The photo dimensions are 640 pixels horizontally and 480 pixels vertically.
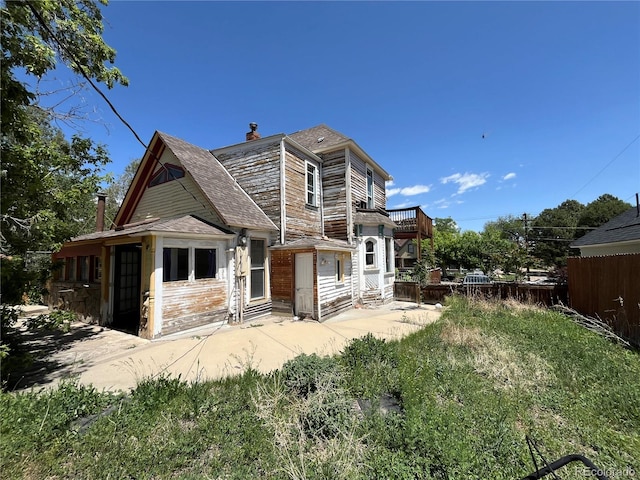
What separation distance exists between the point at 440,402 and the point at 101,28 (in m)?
9.19

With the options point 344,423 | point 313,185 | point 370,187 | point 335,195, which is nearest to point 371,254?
point 335,195

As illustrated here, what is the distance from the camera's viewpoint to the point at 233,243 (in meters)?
9.34

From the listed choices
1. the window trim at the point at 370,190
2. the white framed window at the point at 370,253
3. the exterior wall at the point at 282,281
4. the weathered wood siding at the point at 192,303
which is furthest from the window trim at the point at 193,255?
the window trim at the point at 370,190

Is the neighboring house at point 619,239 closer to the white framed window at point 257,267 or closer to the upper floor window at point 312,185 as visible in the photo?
the upper floor window at point 312,185

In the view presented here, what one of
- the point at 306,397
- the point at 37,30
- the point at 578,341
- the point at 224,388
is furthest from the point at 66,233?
the point at 578,341

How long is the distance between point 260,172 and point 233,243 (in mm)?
3757

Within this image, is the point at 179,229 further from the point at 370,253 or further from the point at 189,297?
the point at 370,253

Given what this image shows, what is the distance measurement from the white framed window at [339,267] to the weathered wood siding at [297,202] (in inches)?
67.8

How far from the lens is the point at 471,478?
8.02 ft

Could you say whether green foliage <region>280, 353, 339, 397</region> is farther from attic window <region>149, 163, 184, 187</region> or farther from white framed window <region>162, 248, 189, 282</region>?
attic window <region>149, 163, 184, 187</region>

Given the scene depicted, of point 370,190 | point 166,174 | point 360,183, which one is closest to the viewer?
point 166,174

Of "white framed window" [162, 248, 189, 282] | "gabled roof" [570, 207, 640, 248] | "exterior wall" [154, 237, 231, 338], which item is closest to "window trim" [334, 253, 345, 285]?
"exterior wall" [154, 237, 231, 338]

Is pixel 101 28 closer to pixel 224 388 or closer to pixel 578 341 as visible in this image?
pixel 224 388

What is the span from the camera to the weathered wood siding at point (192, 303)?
7539 millimetres
